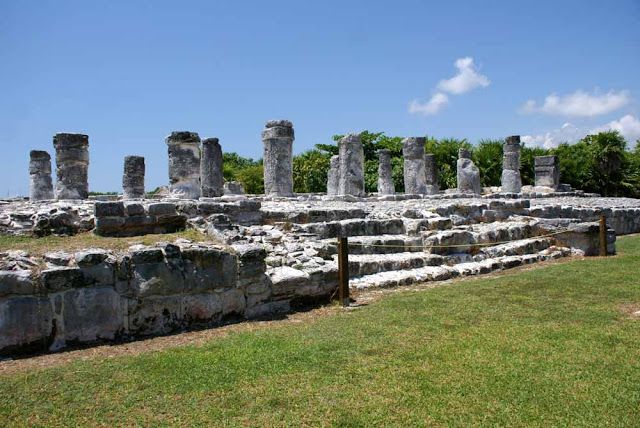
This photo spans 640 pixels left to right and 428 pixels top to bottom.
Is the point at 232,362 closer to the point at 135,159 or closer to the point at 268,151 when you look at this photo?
the point at 268,151

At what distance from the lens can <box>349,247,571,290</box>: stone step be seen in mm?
7968

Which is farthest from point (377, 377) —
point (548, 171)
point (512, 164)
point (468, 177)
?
point (548, 171)

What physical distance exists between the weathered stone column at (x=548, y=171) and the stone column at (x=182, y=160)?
1989 centimetres

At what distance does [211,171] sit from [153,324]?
41.9 ft

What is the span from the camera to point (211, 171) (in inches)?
709

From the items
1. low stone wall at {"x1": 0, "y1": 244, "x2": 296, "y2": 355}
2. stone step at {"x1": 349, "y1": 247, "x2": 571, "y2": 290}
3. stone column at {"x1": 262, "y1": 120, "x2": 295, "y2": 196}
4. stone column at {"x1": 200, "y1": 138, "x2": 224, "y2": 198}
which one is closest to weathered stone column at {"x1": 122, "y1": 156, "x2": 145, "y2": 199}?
stone column at {"x1": 200, "y1": 138, "x2": 224, "y2": 198}

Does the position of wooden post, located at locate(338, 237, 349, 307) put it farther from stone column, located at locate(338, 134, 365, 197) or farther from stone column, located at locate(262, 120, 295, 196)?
stone column, located at locate(338, 134, 365, 197)

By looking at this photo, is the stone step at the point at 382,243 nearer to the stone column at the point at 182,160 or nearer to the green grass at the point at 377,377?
the green grass at the point at 377,377

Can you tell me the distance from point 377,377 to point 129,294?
9.46 ft

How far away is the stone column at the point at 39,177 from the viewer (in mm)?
20531

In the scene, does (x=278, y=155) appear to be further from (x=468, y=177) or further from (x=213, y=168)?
(x=468, y=177)

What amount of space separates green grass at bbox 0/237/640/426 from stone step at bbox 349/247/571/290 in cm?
163

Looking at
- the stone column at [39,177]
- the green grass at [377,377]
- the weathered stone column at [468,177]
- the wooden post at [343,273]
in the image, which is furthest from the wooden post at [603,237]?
the stone column at [39,177]

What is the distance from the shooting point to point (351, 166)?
18188mm
